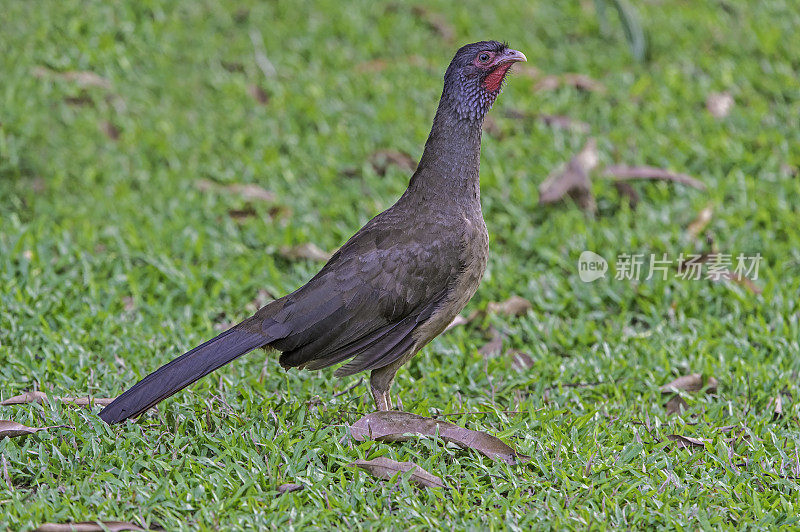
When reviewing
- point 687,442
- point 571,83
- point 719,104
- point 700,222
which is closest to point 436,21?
point 571,83

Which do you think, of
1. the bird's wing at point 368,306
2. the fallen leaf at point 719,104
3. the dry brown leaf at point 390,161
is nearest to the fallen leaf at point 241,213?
the dry brown leaf at point 390,161

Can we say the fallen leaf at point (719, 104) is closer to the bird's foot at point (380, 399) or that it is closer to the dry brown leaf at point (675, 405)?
the dry brown leaf at point (675, 405)

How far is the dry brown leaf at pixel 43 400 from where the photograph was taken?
4.32 m

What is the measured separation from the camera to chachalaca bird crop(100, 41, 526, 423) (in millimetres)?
4211

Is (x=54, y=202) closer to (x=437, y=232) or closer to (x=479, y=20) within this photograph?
(x=437, y=232)

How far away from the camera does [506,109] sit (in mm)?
7898

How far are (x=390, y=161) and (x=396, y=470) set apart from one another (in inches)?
147

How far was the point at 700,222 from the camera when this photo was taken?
6371 mm

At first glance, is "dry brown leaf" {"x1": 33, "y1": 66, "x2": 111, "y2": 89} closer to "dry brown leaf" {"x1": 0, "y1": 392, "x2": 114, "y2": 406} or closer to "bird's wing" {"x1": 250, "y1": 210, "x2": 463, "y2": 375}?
"dry brown leaf" {"x1": 0, "y1": 392, "x2": 114, "y2": 406}

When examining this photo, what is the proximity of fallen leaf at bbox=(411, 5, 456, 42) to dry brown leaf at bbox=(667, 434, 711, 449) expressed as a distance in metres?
5.38

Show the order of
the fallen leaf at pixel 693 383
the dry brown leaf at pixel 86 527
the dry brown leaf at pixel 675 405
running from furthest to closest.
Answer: the fallen leaf at pixel 693 383 → the dry brown leaf at pixel 675 405 → the dry brown leaf at pixel 86 527

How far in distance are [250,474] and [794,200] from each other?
175 inches

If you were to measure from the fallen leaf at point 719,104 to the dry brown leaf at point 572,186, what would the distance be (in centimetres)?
141

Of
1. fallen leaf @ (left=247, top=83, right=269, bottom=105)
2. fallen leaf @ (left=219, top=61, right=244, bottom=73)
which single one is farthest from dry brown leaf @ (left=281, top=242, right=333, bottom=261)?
fallen leaf @ (left=219, top=61, right=244, bottom=73)
